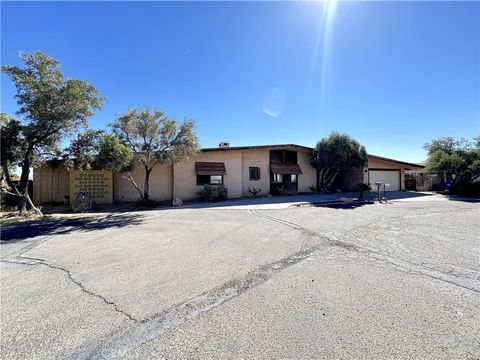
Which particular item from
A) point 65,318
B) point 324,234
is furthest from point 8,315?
point 324,234

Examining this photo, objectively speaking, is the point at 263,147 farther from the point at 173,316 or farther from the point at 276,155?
the point at 173,316

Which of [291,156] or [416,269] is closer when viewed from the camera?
Answer: [416,269]

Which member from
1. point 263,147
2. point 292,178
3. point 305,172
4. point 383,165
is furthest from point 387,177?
point 263,147

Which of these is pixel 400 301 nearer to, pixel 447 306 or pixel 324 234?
pixel 447 306

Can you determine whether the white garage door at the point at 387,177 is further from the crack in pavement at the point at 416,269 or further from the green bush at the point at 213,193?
the crack in pavement at the point at 416,269

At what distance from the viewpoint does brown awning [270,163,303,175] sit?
66.5 ft

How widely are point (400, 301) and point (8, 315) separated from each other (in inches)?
194

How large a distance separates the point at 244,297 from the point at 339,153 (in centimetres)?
1851

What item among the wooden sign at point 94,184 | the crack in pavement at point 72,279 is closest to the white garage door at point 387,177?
the wooden sign at point 94,184

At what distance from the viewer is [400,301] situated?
3.10 meters

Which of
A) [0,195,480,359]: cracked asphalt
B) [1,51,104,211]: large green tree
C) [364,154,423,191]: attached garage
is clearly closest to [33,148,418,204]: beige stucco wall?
[1,51,104,211]: large green tree

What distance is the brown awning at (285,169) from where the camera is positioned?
798 inches

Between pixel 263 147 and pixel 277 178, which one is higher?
pixel 263 147

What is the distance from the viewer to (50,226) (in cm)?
871
